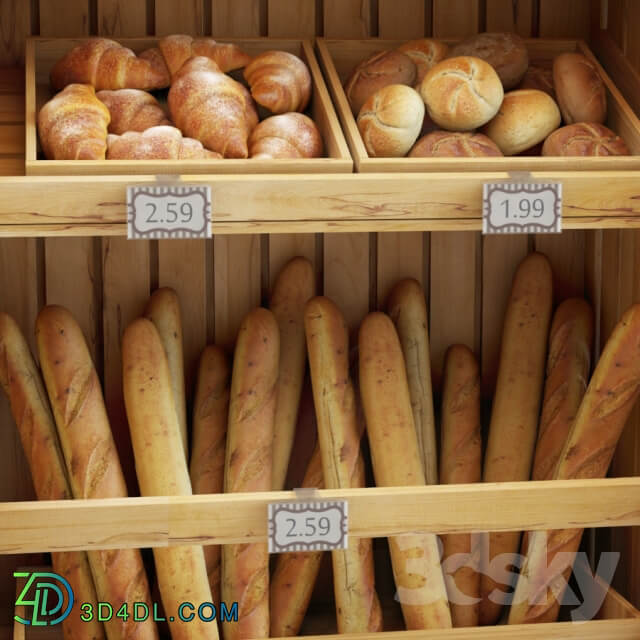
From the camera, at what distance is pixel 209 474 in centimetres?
230

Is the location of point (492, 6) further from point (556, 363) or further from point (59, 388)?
point (59, 388)

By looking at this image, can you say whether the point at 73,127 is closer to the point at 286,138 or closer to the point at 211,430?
the point at 286,138

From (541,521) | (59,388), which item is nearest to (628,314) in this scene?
(541,521)

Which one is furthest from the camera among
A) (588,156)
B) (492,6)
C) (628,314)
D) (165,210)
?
(492,6)

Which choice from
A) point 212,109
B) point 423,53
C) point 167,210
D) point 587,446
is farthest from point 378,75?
point 587,446

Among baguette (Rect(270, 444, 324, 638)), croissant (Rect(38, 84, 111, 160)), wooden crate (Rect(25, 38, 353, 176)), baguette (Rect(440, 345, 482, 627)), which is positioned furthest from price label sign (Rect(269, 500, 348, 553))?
croissant (Rect(38, 84, 111, 160))

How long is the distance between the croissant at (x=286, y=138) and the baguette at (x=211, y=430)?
57 centimetres

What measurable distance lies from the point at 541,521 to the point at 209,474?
2.36ft

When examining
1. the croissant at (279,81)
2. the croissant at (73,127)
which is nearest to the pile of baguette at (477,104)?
the croissant at (279,81)

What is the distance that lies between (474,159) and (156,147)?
574 mm

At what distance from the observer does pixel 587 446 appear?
7.10 feet

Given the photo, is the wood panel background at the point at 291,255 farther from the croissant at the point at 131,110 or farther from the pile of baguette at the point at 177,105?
the croissant at the point at 131,110

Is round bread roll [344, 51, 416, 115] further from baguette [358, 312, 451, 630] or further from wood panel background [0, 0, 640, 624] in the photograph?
baguette [358, 312, 451, 630]

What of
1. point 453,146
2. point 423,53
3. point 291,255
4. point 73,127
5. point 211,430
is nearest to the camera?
point 73,127
